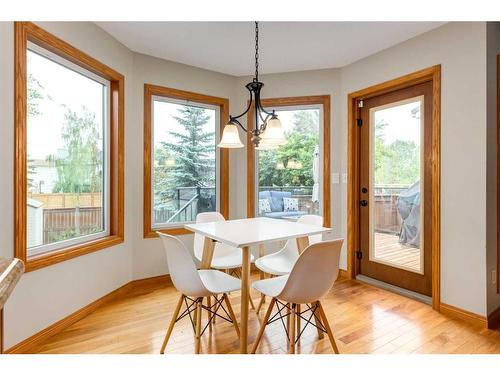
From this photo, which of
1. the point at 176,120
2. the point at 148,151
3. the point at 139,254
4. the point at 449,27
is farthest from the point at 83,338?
the point at 449,27

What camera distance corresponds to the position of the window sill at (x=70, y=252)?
2027mm

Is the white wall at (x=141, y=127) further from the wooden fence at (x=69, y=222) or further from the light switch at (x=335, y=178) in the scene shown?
the light switch at (x=335, y=178)

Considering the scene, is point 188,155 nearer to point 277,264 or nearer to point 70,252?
point 70,252

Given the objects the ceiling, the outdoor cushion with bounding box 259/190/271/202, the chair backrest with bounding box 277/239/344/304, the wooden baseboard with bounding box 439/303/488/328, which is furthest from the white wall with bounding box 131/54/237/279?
the wooden baseboard with bounding box 439/303/488/328

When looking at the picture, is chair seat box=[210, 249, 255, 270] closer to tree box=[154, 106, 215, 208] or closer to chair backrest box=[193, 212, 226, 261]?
chair backrest box=[193, 212, 226, 261]

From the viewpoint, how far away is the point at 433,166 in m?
2.60

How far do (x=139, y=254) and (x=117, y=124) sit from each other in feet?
4.44

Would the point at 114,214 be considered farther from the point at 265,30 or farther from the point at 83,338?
the point at 265,30

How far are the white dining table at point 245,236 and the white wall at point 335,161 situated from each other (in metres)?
1.12

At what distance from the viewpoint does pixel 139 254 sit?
3152 millimetres

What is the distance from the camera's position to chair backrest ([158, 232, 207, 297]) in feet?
5.51

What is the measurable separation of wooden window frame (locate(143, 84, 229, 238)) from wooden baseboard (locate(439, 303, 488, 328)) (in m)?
2.36

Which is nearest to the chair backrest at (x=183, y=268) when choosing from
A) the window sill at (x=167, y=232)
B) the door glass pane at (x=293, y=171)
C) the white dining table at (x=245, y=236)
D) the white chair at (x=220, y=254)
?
the white dining table at (x=245, y=236)

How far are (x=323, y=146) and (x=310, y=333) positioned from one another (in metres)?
2.11
